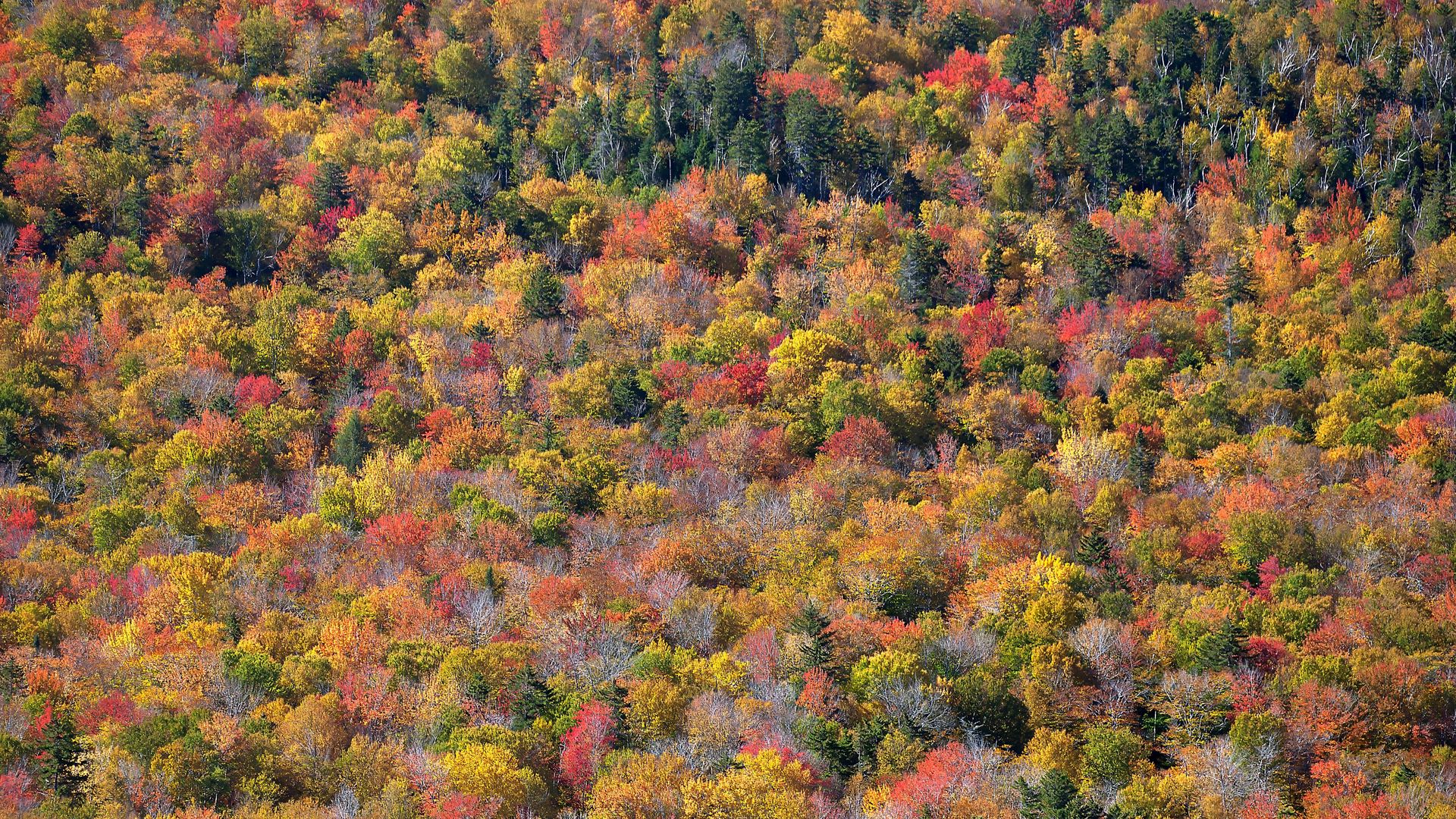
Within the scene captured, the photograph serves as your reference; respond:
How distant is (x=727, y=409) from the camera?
Answer: 9762 cm

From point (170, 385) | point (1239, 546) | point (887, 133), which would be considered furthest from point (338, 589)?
point (887, 133)

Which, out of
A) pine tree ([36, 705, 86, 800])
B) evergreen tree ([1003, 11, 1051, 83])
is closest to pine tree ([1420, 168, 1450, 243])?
evergreen tree ([1003, 11, 1051, 83])

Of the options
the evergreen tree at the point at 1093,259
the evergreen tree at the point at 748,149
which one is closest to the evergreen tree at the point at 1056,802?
the evergreen tree at the point at 1093,259

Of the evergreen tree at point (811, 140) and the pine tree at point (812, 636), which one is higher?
the evergreen tree at point (811, 140)

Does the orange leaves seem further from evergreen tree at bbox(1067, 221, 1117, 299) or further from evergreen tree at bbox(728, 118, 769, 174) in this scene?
evergreen tree at bbox(1067, 221, 1117, 299)

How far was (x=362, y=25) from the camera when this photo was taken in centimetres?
14438

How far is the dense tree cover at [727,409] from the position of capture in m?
63.4

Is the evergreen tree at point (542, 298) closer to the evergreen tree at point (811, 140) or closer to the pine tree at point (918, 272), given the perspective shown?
the pine tree at point (918, 272)

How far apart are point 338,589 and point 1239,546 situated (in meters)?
42.9

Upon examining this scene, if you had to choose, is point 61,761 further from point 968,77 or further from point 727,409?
point 968,77

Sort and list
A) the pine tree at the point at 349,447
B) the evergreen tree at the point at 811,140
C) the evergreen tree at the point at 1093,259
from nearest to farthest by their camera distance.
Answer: the pine tree at the point at 349,447 < the evergreen tree at the point at 1093,259 < the evergreen tree at the point at 811,140

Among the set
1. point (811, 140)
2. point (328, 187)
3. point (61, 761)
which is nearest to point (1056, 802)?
point (61, 761)

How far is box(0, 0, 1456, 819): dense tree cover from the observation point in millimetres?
63375

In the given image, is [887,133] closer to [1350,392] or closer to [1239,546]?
[1350,392]
